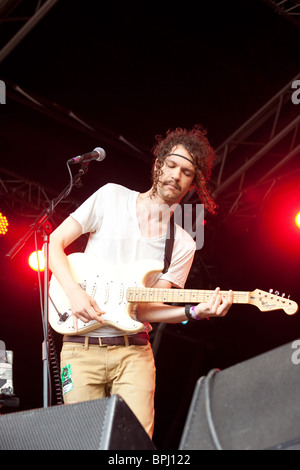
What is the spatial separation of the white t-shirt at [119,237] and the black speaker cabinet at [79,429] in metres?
1.40

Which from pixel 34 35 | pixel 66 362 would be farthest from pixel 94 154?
pixel 34 35

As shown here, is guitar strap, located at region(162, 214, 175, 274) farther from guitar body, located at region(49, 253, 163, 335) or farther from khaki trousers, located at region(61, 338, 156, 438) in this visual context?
khaki trousers, located at region(61, 338, 156, 438)

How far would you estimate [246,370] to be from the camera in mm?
1477

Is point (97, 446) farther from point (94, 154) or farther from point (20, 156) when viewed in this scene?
point (20, 156)

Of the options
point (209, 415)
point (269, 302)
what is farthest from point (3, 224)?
point (209, 415)

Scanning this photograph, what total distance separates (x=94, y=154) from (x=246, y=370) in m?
1.77

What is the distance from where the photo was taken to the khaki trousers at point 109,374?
2.67m

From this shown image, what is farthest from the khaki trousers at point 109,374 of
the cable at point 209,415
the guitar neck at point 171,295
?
the cable at point 209,415

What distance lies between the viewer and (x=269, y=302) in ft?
9.65

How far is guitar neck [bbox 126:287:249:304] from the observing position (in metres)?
2.85

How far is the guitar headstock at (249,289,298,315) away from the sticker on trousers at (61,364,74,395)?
3.29ft

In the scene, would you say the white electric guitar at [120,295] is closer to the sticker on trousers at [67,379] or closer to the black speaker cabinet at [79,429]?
the sticker on trousers at [67,379]

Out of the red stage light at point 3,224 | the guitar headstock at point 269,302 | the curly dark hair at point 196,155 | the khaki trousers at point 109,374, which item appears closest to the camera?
the khaki trousers at point 109,374

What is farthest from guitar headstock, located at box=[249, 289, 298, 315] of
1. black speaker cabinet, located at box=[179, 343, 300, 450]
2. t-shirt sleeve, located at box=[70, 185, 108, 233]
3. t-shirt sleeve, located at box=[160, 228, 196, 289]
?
black speaker cabinet, located at box=[179, 343, 300, 450]
